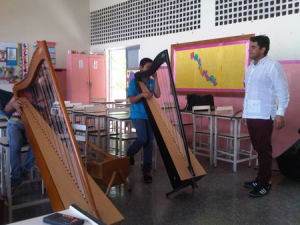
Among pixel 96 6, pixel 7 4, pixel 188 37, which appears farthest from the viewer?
pixel 96 6

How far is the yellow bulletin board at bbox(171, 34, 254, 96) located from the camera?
193 inches

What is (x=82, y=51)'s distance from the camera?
26.4 ft

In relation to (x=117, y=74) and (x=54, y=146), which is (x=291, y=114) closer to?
(x=54, y=146)

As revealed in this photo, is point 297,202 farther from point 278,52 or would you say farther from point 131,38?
point 131,38

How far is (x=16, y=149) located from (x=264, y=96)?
224 centimetres

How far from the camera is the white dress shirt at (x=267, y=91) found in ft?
9.17

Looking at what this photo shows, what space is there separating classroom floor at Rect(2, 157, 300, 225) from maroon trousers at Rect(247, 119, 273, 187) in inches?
9.2

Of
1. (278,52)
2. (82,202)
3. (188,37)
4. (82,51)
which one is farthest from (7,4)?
(82,202)

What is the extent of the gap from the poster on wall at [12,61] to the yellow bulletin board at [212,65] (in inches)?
137

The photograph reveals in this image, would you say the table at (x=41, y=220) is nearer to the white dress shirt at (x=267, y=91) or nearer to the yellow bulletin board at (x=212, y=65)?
the white dress shirt at (x=267, y=91)

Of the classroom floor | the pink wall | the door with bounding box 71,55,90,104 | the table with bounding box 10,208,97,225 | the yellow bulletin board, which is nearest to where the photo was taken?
the table with bounding box 10,208,97,225

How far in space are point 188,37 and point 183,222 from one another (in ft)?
13.0

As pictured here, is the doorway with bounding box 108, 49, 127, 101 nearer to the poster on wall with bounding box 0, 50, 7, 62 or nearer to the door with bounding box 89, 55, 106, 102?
the door with bounding box 89, 55, 106, 102

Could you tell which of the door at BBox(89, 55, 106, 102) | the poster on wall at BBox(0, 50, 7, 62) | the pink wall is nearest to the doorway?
the door at BBox(89, 55, 106, 102)
